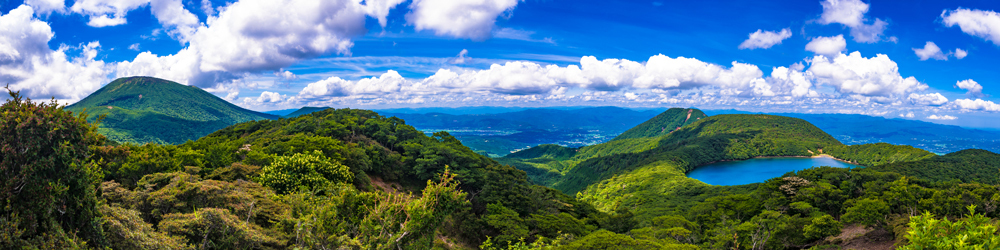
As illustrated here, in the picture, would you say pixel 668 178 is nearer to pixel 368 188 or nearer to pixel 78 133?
pixel 368 188

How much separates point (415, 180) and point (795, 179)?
4225 cm

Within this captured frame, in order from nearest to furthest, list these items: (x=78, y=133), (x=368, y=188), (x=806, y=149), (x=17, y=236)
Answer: (x=17, y=236)
(x=78, y=133)
(x=368, y=188)
(x=806, y=149)

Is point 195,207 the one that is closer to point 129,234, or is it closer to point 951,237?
point 129,234

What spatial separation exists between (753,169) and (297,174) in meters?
149

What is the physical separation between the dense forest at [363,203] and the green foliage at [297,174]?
90 mm

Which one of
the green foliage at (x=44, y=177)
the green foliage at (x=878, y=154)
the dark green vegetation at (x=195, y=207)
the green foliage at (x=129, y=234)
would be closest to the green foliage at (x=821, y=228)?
the dark green vegetation at (x=195, y=207)

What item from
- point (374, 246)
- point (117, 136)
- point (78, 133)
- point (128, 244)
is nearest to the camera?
point (78, 133)

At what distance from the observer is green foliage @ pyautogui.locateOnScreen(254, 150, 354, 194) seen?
2473 centimetres

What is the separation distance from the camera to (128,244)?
35.4 ft

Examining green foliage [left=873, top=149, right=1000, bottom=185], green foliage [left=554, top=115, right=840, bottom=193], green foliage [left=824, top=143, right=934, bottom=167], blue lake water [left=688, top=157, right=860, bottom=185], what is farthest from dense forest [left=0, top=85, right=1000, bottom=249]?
green foliage [left=824, top=143, right=934, bottom=167]

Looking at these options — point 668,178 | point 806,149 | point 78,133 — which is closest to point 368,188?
point 78,133

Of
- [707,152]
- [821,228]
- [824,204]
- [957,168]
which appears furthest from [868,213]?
Answer: [707,152]

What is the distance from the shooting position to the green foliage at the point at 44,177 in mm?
8289

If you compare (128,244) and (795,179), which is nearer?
(128,244)
